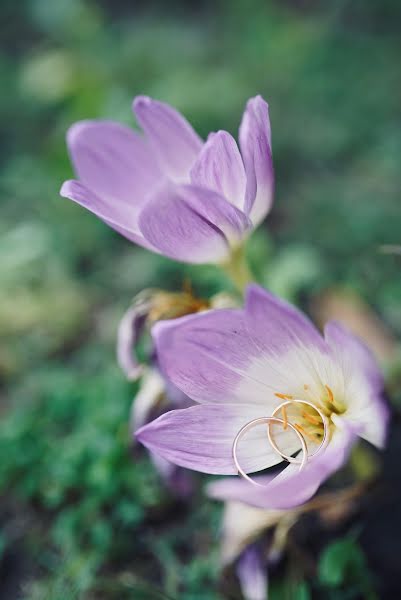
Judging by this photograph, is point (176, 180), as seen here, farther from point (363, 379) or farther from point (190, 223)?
point (363, 379)

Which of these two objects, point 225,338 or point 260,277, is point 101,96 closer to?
point 260,277

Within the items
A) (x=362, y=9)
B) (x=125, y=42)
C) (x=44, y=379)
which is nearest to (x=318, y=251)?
(x=44, y=379)

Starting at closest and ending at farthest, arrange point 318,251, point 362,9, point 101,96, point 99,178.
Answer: point 99,178, point 318,251, point 101,96, point 362,9

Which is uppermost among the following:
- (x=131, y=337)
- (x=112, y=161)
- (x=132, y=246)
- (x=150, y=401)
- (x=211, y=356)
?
(x=112, y=161)

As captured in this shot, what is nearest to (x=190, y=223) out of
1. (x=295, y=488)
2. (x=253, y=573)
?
(x=295, y=488)

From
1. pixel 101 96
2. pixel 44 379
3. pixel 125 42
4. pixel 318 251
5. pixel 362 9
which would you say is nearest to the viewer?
pixel 44 379

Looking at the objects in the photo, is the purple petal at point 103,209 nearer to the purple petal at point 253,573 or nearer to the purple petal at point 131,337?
the purple petal at point 131,337

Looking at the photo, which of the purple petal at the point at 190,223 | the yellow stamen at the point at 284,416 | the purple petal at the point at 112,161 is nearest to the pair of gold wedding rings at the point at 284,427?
the yellow stamen at the point at 284,416
